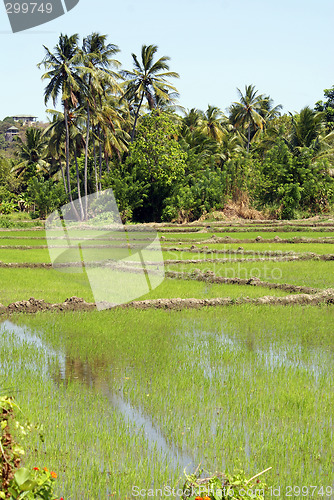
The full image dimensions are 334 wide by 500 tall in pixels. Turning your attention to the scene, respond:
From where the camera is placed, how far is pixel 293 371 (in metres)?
4.81

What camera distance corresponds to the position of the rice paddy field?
2980 mm

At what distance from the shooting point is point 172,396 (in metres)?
4.12

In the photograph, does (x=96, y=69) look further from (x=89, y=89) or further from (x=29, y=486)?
(x=29, y=486)

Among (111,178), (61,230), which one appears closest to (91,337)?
(61,230)

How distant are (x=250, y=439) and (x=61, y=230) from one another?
60.8ft

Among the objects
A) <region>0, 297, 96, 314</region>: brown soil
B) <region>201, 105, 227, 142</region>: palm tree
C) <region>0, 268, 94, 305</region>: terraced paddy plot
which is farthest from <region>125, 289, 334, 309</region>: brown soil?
<region>201, 105, 227, 142</region>: palm tree

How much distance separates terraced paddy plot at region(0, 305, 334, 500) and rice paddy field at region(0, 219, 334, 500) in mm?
11

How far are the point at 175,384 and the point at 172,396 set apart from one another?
272 mm

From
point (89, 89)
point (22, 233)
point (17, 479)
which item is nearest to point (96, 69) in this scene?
point (89, 89)

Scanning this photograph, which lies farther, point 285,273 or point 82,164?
point 82,164

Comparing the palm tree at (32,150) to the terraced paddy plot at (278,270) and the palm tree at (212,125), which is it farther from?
the terraced paddy plot at (278,270)

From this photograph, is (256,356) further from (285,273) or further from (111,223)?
(111,223)

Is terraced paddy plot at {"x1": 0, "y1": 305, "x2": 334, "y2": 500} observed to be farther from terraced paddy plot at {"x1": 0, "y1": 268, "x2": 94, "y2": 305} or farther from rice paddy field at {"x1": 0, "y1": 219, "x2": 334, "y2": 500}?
terraced paddy plot at {"x1": 0, "y1": 268, "x2": 94, "y2": 305}

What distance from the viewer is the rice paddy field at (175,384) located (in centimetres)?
298
